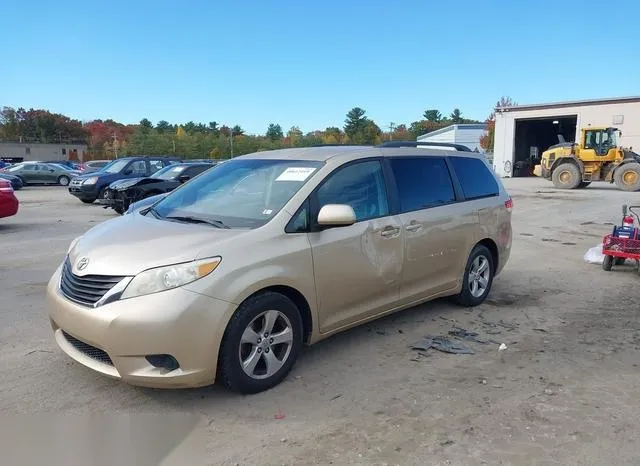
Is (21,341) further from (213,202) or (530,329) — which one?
(530,329)

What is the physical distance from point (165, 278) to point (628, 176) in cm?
2552

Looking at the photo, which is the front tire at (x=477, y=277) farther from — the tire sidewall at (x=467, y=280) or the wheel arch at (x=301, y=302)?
the wheel arch at (x=301, y=302)

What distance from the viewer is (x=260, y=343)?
144 inches

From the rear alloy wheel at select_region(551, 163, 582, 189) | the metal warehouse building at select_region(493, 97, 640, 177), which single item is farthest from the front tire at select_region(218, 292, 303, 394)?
the metal warehouse building at select_region(493, 97, 640, 177)

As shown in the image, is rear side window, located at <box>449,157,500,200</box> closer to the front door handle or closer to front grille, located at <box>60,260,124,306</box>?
the front door handle

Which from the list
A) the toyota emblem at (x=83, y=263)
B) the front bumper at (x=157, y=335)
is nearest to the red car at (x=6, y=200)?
the toyota emblem at (x=83, y=263)

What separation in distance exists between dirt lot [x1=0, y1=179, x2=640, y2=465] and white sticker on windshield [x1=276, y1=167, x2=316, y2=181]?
1.46 m

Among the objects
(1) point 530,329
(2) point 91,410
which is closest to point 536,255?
(1) point 530,329

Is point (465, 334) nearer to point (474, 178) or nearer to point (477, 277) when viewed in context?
point (477, 277)

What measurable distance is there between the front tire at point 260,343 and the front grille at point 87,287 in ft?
2.66

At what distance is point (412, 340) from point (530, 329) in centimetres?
125

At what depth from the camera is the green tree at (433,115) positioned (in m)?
117

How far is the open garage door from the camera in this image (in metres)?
39.7

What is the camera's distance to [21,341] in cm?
462
